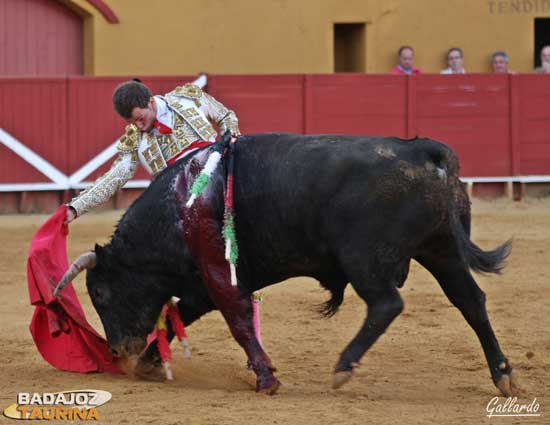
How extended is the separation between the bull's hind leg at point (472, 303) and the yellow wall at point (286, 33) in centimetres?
761

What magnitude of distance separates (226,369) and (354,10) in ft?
25.8

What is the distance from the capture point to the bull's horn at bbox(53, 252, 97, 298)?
15.6 ft

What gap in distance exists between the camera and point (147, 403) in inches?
170

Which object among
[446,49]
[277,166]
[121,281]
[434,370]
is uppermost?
[446,49]

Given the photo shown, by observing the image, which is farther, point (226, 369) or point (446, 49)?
point (446, 49)

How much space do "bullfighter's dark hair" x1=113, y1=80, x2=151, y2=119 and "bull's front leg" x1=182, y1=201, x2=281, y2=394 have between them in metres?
0.47

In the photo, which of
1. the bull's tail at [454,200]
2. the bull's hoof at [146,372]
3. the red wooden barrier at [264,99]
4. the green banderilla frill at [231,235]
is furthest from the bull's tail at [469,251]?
the red wooden barrier at [264,99]

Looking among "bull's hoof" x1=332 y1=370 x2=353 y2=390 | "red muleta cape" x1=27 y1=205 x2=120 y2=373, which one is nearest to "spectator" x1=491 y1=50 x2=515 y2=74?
"red muleta cape" x1=27 y1=205 x2=120 y2=373

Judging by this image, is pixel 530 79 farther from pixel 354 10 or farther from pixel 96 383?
pixel 96 383

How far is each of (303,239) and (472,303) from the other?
671 mm

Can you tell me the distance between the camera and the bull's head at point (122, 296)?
479cm

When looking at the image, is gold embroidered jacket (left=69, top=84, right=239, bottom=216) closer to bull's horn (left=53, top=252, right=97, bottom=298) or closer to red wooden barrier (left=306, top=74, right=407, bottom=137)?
bull's horn (left=53, top=252, right=97, bottom=298)

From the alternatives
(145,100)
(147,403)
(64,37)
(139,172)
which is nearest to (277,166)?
(145,100)

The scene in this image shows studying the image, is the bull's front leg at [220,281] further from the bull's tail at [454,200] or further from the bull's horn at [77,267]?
the bull's tail at [454,200]
